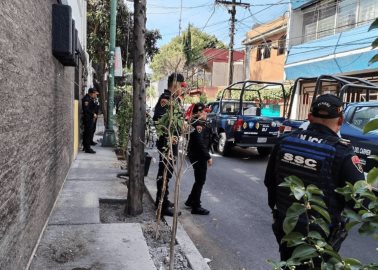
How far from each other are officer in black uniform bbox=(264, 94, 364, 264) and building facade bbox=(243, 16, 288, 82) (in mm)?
20262

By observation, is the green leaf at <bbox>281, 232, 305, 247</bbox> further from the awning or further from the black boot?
the awning

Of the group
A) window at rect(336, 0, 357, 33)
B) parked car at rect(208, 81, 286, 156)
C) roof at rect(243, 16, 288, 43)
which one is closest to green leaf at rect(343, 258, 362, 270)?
parked car at rect(208, 81, 286, 156)

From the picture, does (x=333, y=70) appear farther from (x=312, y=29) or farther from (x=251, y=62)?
(x=251, y=62)

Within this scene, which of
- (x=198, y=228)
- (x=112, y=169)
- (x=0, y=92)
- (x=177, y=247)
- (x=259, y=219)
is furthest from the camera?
(x=112, y=169)

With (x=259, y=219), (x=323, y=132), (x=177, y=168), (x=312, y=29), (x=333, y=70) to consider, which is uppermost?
(x=312, y=29)

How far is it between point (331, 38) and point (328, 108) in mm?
16377

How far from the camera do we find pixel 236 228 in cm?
557

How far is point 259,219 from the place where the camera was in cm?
601

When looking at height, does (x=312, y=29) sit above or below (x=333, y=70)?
above

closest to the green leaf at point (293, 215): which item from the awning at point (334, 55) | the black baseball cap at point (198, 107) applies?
the black baseball cap at point (198, 107)

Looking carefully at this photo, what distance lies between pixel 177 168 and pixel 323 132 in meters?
1.66

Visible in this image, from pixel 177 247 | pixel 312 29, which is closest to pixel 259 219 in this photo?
pixel 177 247

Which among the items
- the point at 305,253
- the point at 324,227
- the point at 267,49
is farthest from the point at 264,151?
the point at 267,49

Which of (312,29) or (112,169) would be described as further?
(312,29)
